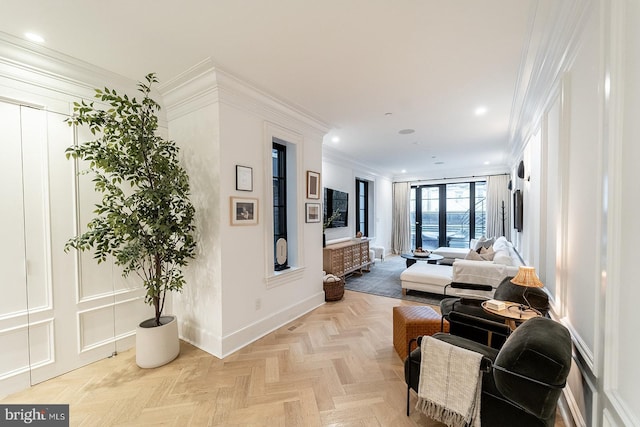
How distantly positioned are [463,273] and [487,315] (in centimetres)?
144

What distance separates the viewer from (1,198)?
2057 mm

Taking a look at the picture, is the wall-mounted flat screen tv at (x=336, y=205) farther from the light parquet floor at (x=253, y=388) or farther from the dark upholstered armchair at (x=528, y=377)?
the dark upholstered armchair at (x=528, y=377)

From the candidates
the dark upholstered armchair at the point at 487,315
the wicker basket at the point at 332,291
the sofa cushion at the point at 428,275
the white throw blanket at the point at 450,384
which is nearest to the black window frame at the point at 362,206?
the sofa cushion at the point at 428,275

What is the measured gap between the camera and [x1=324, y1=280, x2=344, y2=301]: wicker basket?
4246 millimetres

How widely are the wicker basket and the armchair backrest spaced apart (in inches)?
117

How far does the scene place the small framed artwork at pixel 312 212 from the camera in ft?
12.6

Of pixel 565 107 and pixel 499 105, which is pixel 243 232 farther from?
pixel 499 105

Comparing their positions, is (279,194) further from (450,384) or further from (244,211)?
(450,384)

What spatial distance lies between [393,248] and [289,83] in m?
7.50

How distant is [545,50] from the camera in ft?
6.96

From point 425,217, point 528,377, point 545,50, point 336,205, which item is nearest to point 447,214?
point 425,217

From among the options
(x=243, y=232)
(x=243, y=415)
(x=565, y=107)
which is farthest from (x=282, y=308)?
(x=565, y=107)

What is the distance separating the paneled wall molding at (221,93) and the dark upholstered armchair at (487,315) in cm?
290

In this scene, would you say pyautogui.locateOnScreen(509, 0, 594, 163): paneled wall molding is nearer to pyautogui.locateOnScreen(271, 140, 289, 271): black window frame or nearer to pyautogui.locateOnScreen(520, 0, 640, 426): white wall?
pyautogui.locateOnScreen(520, 0, 640, 426): white wall
